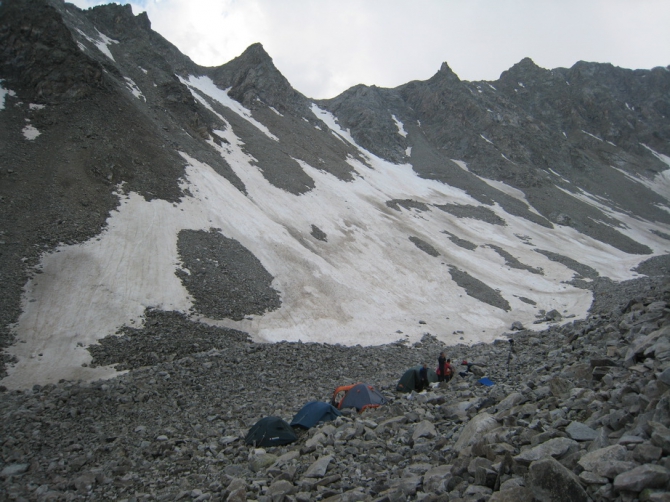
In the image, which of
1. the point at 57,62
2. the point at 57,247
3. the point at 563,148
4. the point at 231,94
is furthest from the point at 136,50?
the point at 563,148

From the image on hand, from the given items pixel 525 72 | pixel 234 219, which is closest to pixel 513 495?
pixel 234 219

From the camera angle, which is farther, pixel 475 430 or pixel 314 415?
pixel 314 415

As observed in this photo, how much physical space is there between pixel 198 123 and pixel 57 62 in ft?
49.4

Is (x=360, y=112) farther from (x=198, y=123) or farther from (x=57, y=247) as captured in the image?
(x=57, y=247)

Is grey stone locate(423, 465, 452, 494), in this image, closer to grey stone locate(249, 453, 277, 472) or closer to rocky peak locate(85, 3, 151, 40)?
grey stone locate(249, 453, 277, 472)

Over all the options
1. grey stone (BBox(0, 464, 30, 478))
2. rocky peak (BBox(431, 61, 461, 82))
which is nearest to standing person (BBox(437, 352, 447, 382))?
grey stone (BBox(0, 464, 30, 478))

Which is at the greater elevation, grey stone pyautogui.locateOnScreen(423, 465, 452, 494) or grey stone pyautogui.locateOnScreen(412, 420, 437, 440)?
grey stone pyautogui.locateOnScreen(423, 465, 452, 494)

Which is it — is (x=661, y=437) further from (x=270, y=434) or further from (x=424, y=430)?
(x=270, y=434)

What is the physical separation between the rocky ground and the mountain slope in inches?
146

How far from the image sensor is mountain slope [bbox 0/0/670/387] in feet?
72.3

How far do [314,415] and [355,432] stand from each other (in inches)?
90.8

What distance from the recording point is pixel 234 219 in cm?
3319

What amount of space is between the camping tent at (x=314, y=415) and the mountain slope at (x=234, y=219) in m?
9.86

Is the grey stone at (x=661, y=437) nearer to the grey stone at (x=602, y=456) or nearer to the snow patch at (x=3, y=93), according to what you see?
the grey stone at (x=602, y=456)
